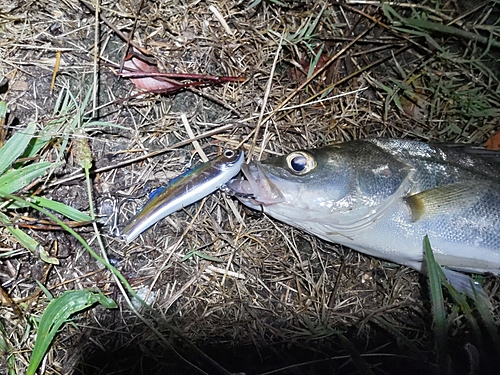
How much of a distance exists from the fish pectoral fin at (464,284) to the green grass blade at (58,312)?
7.16ft

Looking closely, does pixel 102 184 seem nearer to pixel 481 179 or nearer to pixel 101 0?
pixel 101 0

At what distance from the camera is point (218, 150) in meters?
3.25

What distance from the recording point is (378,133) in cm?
340

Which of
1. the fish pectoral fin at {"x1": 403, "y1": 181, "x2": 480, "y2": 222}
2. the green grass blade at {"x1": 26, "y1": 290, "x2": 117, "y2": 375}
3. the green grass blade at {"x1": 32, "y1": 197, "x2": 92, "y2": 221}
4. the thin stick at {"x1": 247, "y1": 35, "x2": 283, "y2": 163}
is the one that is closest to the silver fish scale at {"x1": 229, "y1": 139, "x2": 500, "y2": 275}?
the fish pectoral fin at {"x1": 403, "y1": 181, "x2": 480, "y2": 222}

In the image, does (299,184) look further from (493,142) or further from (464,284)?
(493,142)

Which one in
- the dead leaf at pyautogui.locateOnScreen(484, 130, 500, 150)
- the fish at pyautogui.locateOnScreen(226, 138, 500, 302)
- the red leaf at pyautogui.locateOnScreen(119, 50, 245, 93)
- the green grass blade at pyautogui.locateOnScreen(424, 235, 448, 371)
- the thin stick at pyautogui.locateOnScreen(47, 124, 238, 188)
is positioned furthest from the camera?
the dead leaf at pyautogui.locateOnScreen(484, 130, 500, 150)

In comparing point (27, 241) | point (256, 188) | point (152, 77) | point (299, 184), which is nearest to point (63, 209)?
point (27, 241)

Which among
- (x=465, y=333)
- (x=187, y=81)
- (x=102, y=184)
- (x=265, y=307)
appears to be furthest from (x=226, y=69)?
(x=465, y=333)

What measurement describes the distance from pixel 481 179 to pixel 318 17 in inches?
61.3

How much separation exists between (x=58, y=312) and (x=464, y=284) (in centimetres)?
260

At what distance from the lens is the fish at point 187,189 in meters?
2.94

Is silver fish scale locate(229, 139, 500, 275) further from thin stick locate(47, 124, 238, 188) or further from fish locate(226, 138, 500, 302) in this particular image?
thin stick locate(47, 124, 238, 188)

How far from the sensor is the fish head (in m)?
2.79

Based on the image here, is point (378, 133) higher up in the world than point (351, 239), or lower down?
higher up
